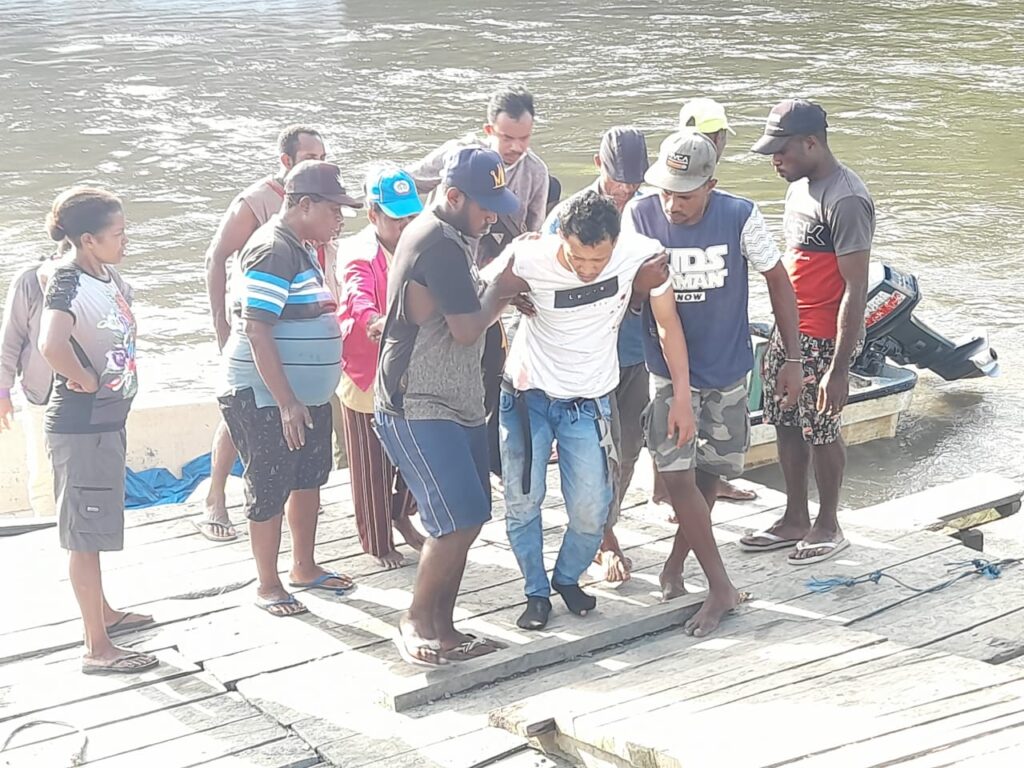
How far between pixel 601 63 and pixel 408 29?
5369 millimetres

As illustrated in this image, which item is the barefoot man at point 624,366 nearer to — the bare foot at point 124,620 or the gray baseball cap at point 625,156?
the gray baseball cap at point 625,156

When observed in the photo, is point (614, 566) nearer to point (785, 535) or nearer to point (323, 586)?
point (785, 535)

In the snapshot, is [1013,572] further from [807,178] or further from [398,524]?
[398,524]

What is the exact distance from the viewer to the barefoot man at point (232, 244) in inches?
233

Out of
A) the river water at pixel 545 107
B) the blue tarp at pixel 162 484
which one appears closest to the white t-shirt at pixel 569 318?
the blue tarp at pixel 162 484

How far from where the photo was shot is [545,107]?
2123 cm

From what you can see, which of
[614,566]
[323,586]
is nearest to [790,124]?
[614,566]

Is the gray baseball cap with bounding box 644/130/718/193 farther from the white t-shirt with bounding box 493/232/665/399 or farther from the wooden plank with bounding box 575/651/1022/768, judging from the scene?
the wooden plank with bounding box 575/651/1022/768

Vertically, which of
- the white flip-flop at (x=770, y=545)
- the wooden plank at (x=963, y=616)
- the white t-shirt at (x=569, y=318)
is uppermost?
the white t-shirt at (x=569, y=318)

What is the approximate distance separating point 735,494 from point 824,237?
153 cm

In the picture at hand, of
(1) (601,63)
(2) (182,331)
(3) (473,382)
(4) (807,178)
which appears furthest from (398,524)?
(1) (601,63)

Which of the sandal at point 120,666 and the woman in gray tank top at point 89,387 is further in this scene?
the sandal at point 120,666

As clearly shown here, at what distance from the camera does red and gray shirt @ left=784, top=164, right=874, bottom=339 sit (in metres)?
5.36

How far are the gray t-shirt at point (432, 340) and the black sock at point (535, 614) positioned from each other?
77 cm
